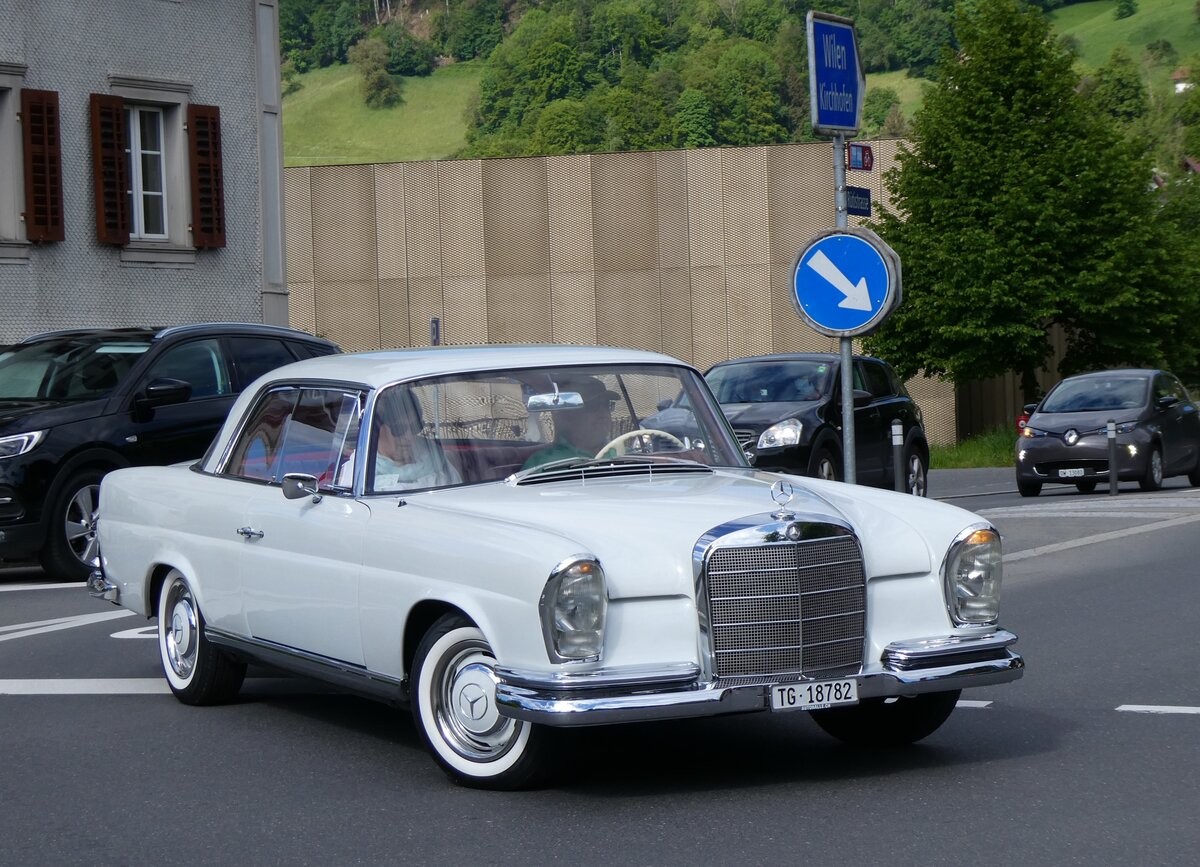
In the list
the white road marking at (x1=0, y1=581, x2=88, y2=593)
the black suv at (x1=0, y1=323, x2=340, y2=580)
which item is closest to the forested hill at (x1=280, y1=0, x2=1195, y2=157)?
the black suv at (x1=0, y1=323, x2=340, y2=580)

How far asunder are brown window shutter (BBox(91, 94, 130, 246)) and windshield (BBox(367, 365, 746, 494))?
20.5 meters

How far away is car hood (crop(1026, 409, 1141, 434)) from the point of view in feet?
76.0

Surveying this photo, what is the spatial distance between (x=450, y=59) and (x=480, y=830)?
17001 cm

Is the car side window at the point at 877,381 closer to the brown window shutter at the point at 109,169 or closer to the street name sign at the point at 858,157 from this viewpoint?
the street name sign at the point at 858,157

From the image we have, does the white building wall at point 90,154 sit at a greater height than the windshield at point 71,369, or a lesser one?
greater

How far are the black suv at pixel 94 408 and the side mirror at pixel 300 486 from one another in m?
6.85

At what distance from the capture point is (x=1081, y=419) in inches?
920

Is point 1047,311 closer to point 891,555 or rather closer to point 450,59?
point 891,555

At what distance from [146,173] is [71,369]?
13595mm

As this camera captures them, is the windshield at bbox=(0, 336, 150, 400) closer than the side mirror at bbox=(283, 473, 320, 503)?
No

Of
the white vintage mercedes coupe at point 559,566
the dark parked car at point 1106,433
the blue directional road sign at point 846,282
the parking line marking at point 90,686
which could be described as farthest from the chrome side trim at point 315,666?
the dark parked car at point 1106,433

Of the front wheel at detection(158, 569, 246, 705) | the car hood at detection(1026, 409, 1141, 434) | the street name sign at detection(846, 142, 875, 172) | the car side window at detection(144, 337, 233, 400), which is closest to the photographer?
the front wheel at detection(158, 569, 246, 705)

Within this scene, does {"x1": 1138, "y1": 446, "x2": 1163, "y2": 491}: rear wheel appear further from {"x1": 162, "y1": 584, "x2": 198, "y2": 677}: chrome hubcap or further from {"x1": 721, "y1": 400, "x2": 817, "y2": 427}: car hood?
{"x1": 162, "y1": 584, "x2": 198, "y2": 677}: chrome hubcap

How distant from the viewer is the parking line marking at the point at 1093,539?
1473 centimetres
